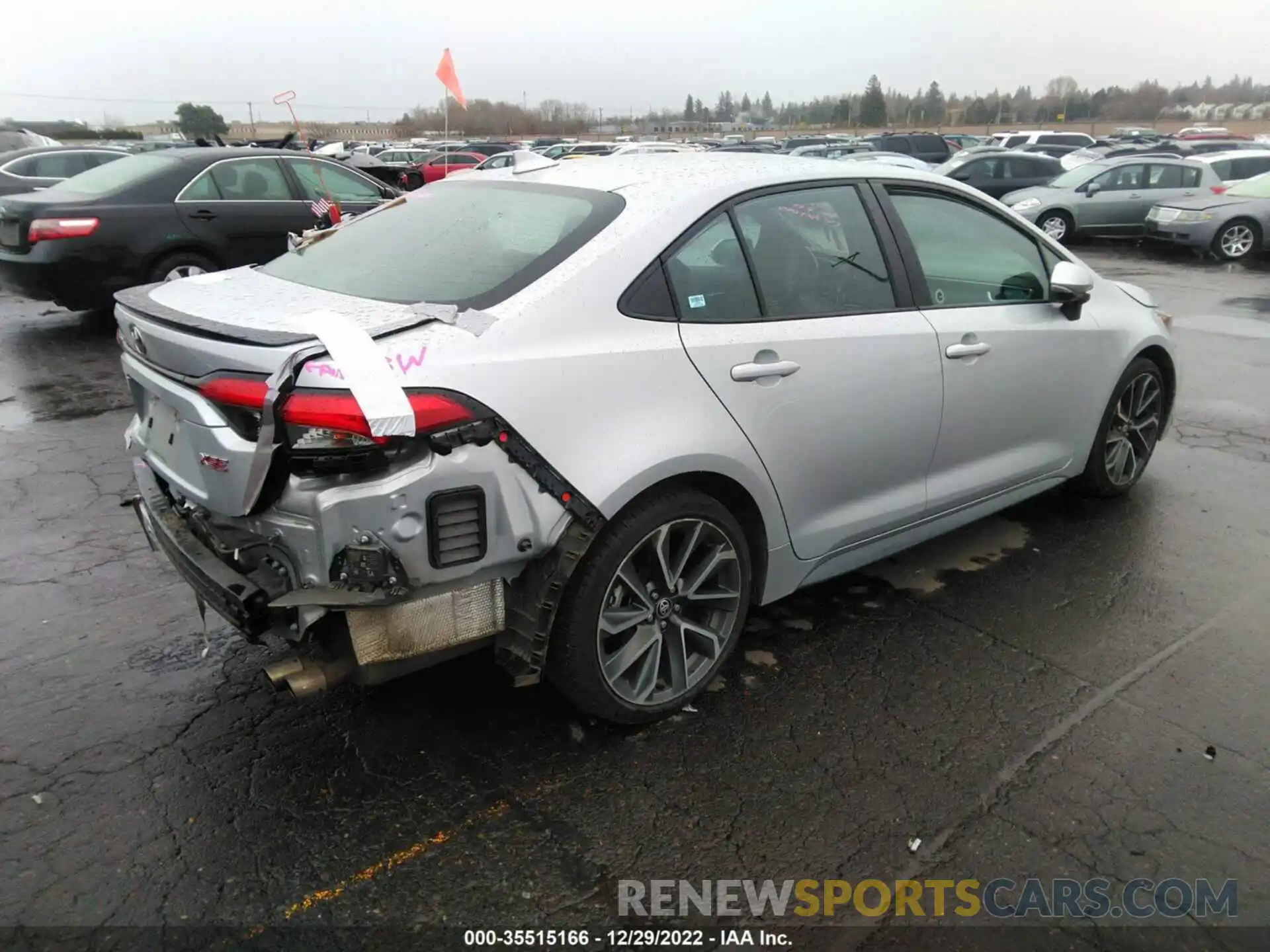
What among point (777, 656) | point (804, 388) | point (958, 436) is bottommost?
point (777, 656)

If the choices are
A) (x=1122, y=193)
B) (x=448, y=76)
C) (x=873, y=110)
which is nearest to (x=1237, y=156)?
(x=1122, y=193)

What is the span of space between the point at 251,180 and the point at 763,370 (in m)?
7.30

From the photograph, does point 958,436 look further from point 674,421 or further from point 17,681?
point 17,681

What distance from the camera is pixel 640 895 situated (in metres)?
2.36

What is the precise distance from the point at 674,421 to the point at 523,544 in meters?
0.60

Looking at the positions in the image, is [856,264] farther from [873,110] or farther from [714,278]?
[873,110]

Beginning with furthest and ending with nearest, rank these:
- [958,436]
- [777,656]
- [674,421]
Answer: [958,436] → [777,656] → [674,421]

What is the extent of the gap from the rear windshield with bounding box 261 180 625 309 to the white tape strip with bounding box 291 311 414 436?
1.17ft

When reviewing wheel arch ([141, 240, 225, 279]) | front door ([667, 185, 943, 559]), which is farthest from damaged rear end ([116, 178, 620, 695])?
wheel arch ([141, 240, 225, 279])

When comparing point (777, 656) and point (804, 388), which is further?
point (777, 656)

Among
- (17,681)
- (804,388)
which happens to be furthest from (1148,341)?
(17,681)

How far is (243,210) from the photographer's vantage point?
27.5 ft

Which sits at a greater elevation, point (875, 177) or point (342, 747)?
→ point (875, 177)

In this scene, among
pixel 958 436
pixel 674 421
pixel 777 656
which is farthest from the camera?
pixel 958 436
